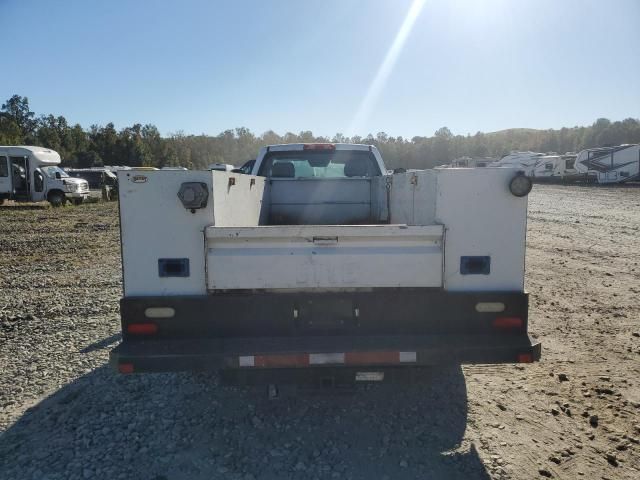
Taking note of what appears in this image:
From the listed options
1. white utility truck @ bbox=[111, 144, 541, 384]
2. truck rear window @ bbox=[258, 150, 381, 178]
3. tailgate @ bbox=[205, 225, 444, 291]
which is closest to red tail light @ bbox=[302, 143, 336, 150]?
truck rear window @ bbox=[258, 150, 381, 178]

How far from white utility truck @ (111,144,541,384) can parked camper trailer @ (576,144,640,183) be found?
127ft

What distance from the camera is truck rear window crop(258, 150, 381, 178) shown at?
19.8ft

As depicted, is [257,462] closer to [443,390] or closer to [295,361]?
[295,361]

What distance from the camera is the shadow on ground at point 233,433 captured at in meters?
2.86

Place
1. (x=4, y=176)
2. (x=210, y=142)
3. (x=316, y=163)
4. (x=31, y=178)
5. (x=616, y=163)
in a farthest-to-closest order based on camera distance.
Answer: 1. (x=210, y=142)
2. (x=616, y=163)
3. (x=31, y=178)
4. (x=4, y=176)
5. (x=316, y=163)

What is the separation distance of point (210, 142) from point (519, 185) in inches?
3422

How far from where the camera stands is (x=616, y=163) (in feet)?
115

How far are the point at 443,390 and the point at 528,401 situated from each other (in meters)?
0.66

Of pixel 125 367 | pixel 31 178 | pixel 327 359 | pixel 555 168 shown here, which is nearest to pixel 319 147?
pixel 327 359

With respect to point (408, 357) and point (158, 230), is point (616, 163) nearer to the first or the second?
point (408, 357)

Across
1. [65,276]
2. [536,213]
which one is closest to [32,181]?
[65,276]

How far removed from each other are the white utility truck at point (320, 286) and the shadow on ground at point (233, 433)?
509mm

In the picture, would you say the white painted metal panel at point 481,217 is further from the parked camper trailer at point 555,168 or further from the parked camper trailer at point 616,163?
the parked camper trailer at point 555,168

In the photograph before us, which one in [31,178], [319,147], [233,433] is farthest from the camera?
[31,178]
